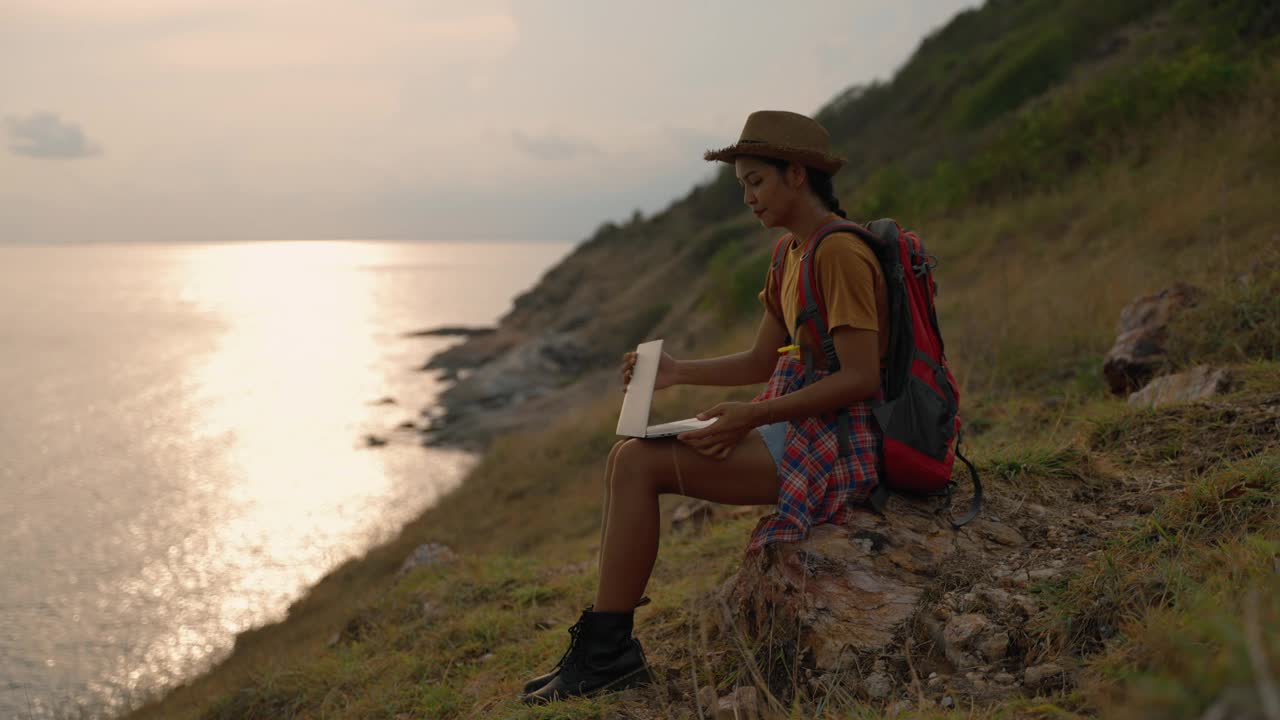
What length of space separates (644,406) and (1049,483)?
6.08ft

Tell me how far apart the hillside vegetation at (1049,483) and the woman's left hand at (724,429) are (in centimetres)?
48

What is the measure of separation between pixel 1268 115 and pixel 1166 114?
1.95 meters

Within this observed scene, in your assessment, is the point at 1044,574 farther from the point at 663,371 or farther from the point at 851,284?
the point at 663,371

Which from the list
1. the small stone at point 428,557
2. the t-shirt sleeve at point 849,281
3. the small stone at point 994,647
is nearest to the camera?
the small stone at point 994,647

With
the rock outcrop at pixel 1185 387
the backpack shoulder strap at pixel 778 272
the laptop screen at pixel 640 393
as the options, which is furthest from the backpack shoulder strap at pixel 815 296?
the rock outcrop at pixel 1185 387

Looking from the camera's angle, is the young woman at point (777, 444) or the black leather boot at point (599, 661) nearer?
the young woman at point (777, 444)

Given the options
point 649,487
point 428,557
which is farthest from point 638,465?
point 428,557

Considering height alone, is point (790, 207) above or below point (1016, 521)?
above

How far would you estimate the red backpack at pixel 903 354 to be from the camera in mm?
3045

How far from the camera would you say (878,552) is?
3.18 meters

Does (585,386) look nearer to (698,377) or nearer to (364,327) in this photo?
(698,377)

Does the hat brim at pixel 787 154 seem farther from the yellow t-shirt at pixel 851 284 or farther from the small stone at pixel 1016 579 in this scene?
the small stone at pixel 1016 579

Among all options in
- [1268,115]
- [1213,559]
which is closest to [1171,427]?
[1213,559]

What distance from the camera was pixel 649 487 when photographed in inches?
122
